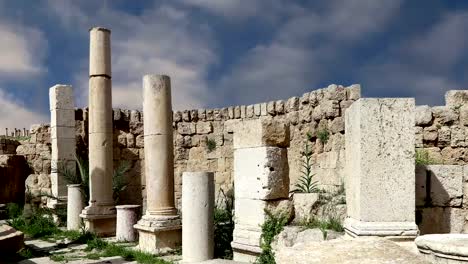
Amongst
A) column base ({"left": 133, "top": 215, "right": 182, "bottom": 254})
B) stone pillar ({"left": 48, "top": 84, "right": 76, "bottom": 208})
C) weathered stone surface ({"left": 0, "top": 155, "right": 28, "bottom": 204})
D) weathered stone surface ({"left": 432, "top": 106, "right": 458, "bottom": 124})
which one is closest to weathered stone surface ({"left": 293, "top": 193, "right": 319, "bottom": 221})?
column base ({"left": 133, "top": 215, "right": 182, "bottom": 254})

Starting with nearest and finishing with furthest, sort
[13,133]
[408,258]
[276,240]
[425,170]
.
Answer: [408,258], [425,170], [276,240], [13,133]

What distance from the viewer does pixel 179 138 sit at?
15.6 meters

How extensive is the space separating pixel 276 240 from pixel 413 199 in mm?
2264

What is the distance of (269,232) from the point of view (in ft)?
23.6

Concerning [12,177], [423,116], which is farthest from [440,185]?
[12,177]

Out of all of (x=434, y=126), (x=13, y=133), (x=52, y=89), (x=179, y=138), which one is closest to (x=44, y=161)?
(x=52, y=89)

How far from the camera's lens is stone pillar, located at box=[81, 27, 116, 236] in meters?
12.0

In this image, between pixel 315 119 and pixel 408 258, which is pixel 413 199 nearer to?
pixel 408 258

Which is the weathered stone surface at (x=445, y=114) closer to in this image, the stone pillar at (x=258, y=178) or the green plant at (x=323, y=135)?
the green plant at (x=323, y=135)

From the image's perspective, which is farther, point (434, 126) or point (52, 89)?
point (52, 89)

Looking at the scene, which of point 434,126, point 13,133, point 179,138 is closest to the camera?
point 434,126

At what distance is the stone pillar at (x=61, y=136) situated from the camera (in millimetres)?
13961

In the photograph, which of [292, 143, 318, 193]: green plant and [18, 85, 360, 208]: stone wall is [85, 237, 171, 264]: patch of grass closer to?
[292, 143, 318, 193]: green plant

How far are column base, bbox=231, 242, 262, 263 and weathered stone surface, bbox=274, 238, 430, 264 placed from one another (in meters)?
2.31
